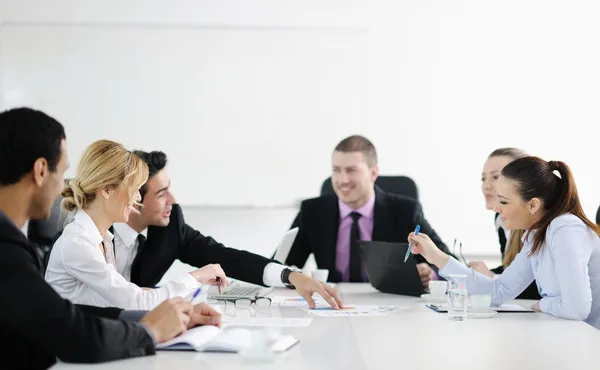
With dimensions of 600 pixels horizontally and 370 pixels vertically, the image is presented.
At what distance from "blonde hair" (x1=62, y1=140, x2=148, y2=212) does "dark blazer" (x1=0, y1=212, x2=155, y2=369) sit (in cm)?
75

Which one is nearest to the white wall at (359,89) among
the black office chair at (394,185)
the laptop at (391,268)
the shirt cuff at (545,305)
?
the black office chair at (394,185)

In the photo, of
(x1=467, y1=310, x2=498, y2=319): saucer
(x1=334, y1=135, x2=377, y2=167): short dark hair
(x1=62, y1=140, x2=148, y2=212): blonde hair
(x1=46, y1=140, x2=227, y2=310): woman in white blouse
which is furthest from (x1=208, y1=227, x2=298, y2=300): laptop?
(x1=334, y1=135, x2=377, y2=167): short dark hair

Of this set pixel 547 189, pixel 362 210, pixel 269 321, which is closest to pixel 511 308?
pixel 547 189

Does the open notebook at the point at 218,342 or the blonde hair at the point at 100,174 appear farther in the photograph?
the blonde hair at the point at 100,174

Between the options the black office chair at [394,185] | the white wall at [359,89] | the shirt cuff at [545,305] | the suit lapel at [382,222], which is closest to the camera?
the shirt cuff at [545,305]

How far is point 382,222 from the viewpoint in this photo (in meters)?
4.02

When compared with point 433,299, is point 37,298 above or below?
above

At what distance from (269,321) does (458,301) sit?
613 mm

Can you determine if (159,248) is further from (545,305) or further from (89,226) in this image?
(545,305)

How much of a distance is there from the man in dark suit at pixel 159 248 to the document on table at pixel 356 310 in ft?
1.36

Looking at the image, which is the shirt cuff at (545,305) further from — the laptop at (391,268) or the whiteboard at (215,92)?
the whiteboard at (215,92)

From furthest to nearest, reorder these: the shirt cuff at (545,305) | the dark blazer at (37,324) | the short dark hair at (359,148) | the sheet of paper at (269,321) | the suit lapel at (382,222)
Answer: the short dark hair at (359,148), the suit lapel at (382,222), the shirt cuff at (545,305), the sheet of paper at (269,321), the dark blazer at (37,324)

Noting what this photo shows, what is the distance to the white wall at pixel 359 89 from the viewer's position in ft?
17.2

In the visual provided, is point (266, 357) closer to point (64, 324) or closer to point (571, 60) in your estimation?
point (64, 324)
